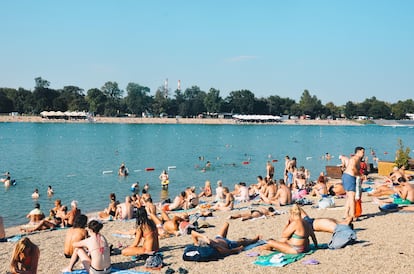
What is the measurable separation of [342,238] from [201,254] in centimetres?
265

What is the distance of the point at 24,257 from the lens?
6926 millimetres

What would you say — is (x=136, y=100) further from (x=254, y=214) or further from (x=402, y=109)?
(x=254, y=214)

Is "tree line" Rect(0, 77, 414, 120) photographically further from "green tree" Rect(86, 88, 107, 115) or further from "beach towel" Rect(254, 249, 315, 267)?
"beach towel" Rect(254, 249, 315, 267)

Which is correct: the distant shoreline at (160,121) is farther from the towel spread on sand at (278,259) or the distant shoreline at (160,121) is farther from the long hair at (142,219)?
the towel spread on sand at (278,259)

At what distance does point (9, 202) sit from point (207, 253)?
1562 centimetres

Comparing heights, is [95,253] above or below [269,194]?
above

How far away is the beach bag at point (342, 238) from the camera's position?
8.63 metres

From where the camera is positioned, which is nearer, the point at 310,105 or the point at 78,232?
the point at 78,232

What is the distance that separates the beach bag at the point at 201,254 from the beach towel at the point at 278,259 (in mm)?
836

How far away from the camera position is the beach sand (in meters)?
7.73

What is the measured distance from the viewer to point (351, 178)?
10406mm

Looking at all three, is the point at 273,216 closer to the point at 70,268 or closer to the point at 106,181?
the point at 70,268

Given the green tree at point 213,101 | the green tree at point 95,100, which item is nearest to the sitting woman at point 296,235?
the green tree at point 95,100

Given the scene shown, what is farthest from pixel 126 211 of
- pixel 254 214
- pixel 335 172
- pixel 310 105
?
pixel 310 105
